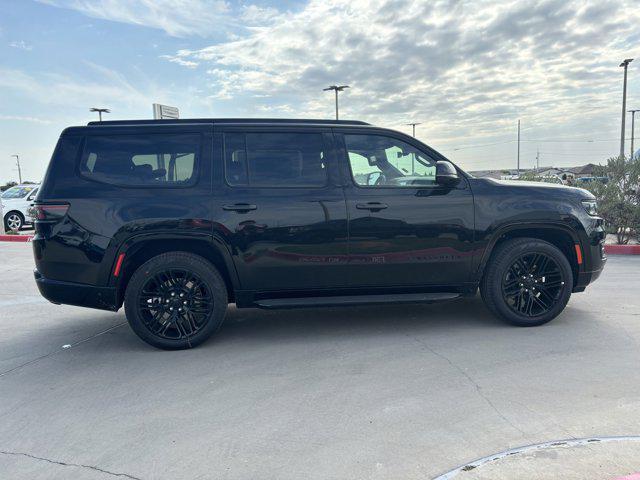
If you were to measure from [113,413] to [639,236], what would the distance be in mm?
11205

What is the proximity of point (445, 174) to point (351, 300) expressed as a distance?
146cm

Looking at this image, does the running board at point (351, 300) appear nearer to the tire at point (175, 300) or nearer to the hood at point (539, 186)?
the tire at point (175, 300)

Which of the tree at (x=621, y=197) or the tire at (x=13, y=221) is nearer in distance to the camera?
the tree at (x=621, y=197)

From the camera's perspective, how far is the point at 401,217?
4500 millimetres

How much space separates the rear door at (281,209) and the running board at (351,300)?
12 cm

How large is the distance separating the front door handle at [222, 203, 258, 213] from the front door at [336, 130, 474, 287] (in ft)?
3.00

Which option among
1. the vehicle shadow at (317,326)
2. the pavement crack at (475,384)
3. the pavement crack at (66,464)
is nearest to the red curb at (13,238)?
the vehicle shadow at (317,326)

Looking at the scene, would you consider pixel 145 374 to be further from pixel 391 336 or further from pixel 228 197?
pixel 391 336

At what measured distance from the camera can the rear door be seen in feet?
14.2

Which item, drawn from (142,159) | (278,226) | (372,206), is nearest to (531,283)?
(372,206)

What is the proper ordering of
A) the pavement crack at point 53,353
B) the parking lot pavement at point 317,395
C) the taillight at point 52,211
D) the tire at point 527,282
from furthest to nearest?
the tire at point 527,282
the taillight at point 52,211
the pavement crack at point 53,353
the parking lot pavement at point 317,395

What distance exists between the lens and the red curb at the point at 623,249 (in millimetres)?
9781

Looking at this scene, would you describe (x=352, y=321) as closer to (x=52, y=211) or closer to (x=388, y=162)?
(x=388, y=162)

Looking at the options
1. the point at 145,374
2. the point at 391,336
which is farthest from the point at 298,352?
the point at 145,374
